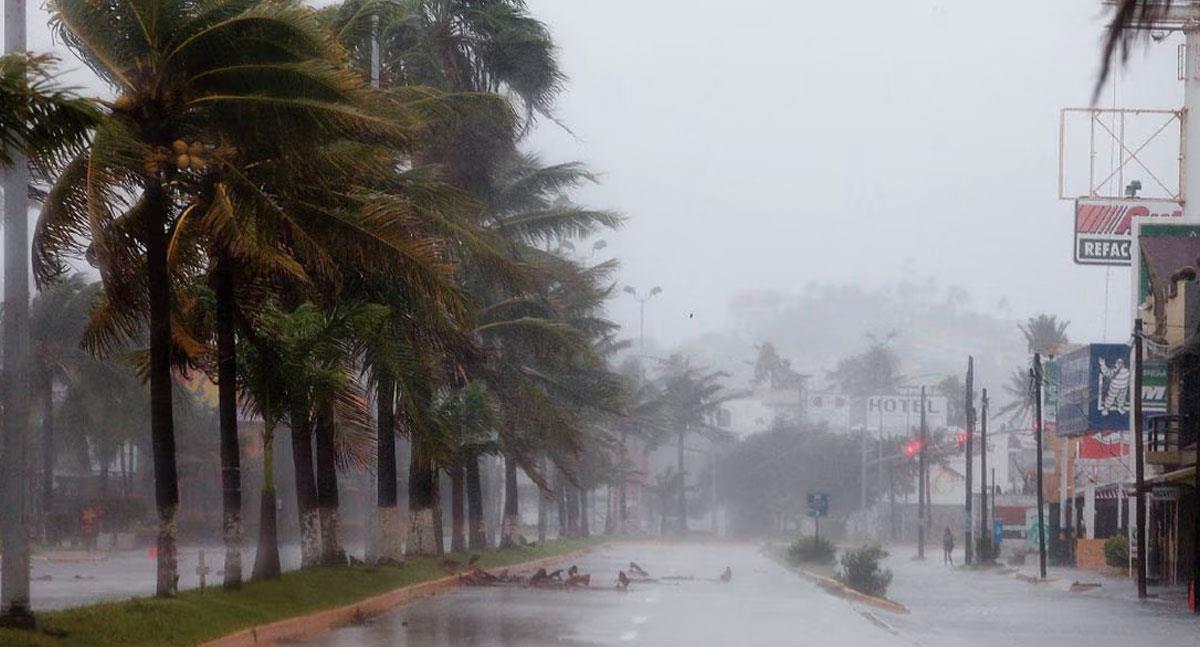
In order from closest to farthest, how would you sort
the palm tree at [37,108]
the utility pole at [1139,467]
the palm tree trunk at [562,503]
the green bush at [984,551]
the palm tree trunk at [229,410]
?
the palm tree at [37,108]
the palm tree trunk at [229,410]
the utility pole at [1139,467]
the green bush at [984,551]
the palm tree trunk at [562,503]

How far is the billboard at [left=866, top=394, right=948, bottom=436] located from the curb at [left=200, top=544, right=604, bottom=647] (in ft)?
383

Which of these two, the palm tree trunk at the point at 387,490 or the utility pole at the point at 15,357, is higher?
the utility pole at the point at 15,357

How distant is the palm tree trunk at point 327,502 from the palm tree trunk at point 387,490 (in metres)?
3.56

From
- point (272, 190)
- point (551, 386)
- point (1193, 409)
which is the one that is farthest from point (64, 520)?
point (272, 190)

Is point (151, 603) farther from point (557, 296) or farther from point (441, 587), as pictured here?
point (557, 296)

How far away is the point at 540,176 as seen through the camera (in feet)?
140

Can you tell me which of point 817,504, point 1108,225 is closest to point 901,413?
point 817,504

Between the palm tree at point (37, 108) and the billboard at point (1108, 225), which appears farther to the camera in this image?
the billboard at point (1108, 225)

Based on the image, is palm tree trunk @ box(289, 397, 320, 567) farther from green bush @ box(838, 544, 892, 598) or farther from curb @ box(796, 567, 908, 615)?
green bush @ box(838, 544, 892, 598)

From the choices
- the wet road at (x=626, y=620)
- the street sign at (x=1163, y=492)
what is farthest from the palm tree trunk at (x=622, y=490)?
the wet road at (x=626, y=620)

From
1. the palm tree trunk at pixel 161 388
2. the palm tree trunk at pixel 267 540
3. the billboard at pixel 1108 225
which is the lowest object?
the palm tree trunk at pixel 267 540

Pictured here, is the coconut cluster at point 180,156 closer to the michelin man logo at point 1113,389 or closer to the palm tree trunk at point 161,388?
the palm tree trunk at point 161,388

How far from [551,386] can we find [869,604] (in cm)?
1603

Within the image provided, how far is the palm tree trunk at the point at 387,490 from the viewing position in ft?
108
